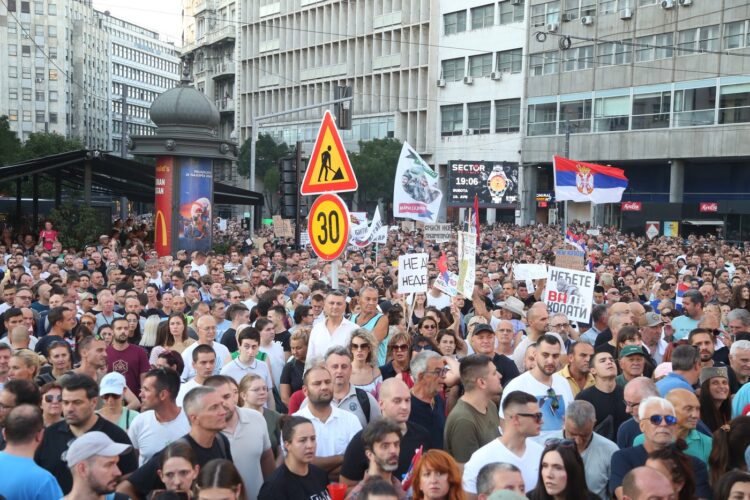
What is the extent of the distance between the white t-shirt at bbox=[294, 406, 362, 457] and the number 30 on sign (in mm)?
2390

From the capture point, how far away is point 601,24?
5850cm

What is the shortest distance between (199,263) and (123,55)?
149329 millimetres

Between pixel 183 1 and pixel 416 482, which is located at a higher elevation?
pixel 183 1

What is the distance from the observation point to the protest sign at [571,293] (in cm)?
1197

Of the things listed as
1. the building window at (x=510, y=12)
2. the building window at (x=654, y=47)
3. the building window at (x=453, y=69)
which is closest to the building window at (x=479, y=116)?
the building window at (x=453, y=69)

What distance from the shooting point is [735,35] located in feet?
167

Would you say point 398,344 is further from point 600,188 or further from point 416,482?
point 600,188

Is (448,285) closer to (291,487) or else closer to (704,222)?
(291,487)

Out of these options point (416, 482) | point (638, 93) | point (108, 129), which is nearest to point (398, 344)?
point (416, 482)

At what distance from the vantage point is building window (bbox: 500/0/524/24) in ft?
216

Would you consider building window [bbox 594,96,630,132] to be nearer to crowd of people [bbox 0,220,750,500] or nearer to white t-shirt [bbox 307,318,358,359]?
crowd of people [bbox 0,220,750,500]

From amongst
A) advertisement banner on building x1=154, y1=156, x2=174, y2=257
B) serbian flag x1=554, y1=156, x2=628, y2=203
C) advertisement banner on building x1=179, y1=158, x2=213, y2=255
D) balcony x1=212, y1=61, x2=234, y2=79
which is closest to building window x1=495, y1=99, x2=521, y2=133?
balcony x1=212, y1=61, x2=234, y2=79

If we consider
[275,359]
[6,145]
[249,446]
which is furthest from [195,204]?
[6,145]

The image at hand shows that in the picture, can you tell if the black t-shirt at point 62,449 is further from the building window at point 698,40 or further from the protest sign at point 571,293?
the building window at point 698,40
